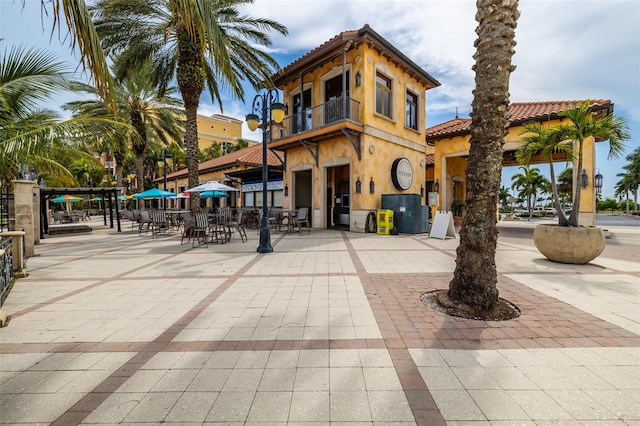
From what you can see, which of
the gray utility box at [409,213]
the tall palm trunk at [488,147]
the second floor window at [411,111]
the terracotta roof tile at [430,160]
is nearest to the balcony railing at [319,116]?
the gray utility box at [409,213]

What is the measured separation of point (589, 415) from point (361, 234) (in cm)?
1078

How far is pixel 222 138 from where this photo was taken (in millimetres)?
49469

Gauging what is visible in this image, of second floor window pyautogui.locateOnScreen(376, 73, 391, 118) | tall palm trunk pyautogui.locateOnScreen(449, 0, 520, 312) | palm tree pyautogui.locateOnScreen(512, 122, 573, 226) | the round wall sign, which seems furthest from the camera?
the round wall sign

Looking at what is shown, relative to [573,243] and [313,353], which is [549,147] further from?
[313,353]

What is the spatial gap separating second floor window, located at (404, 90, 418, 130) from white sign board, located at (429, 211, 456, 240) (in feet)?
21.9

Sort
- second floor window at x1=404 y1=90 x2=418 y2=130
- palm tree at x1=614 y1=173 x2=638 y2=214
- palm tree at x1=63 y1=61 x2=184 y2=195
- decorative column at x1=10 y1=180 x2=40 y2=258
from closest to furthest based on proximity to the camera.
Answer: decorative column at x1=10 y1=180 x2=40 y2=258 < second floor window at x1=404 y1=90 x2=418 y2=130 < palm tree at x1=63 y1=61 x2=184 y2=195 < palm tree at x1=614 y1=173 x2=638 y2=214

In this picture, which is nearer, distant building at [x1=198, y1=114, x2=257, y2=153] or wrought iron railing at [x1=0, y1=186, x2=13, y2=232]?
wrought iron railing at [x1=0, y1=186, x2=13, y2=232]

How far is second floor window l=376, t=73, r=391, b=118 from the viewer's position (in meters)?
13.9

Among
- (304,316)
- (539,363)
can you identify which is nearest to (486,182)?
(539,363)

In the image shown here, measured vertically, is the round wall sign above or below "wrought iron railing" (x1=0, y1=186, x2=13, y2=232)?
above

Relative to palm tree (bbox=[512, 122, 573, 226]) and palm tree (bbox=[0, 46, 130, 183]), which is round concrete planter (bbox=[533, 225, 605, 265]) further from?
palm tree (bbox=[0, 46, 130, 183])

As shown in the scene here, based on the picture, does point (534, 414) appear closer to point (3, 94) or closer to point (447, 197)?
point (3, 94)

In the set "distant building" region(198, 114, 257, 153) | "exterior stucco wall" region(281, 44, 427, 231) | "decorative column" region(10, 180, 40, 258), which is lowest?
"decorative column" region(10, 180, 40, 258)

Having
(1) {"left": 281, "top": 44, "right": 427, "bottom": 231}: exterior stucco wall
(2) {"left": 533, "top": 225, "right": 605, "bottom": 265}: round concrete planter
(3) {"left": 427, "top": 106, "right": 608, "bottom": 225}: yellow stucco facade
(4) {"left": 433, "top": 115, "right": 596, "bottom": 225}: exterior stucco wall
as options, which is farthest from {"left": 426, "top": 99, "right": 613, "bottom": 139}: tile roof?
(2) {"left": 533, "top": 225, "right": 605, "bottom": 265}: round concrete planter
